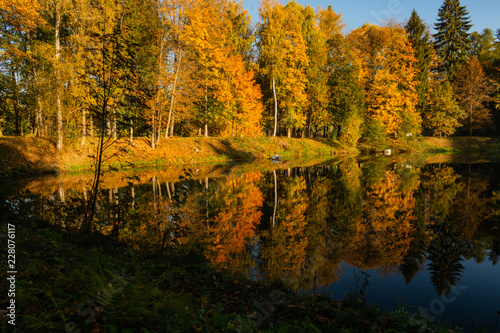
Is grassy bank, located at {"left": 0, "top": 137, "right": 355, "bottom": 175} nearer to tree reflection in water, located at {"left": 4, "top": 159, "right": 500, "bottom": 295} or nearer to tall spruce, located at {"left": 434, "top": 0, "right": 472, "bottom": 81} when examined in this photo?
tree reflection in water, located at {"left": 4, "top": 159, "right": 500, "bottom": 295}

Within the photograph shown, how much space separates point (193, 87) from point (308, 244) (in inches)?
904

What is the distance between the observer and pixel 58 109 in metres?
19.2

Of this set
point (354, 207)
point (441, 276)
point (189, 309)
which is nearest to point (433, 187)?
point (354, 207)

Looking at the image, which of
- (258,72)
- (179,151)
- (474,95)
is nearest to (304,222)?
(179,151)

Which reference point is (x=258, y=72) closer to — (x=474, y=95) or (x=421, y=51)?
(x=421, y=51)

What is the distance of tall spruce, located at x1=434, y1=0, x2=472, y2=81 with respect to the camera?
44781mm

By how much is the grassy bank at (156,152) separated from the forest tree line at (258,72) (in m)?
1.24

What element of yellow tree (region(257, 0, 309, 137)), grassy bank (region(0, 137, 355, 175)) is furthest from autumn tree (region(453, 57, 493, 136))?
yellow tree (region(257, 0, 309, 137))

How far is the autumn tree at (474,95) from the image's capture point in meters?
41.5

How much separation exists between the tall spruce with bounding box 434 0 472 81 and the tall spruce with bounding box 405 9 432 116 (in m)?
5.53

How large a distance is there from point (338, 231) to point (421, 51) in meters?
42.1

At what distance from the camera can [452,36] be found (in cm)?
4512

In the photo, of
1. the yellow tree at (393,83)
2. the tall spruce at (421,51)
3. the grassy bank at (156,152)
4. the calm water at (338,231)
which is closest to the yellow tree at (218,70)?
the grassy bank at (156,152)

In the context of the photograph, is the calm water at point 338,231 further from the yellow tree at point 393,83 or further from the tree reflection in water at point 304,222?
the yellow tree at point 393,83
